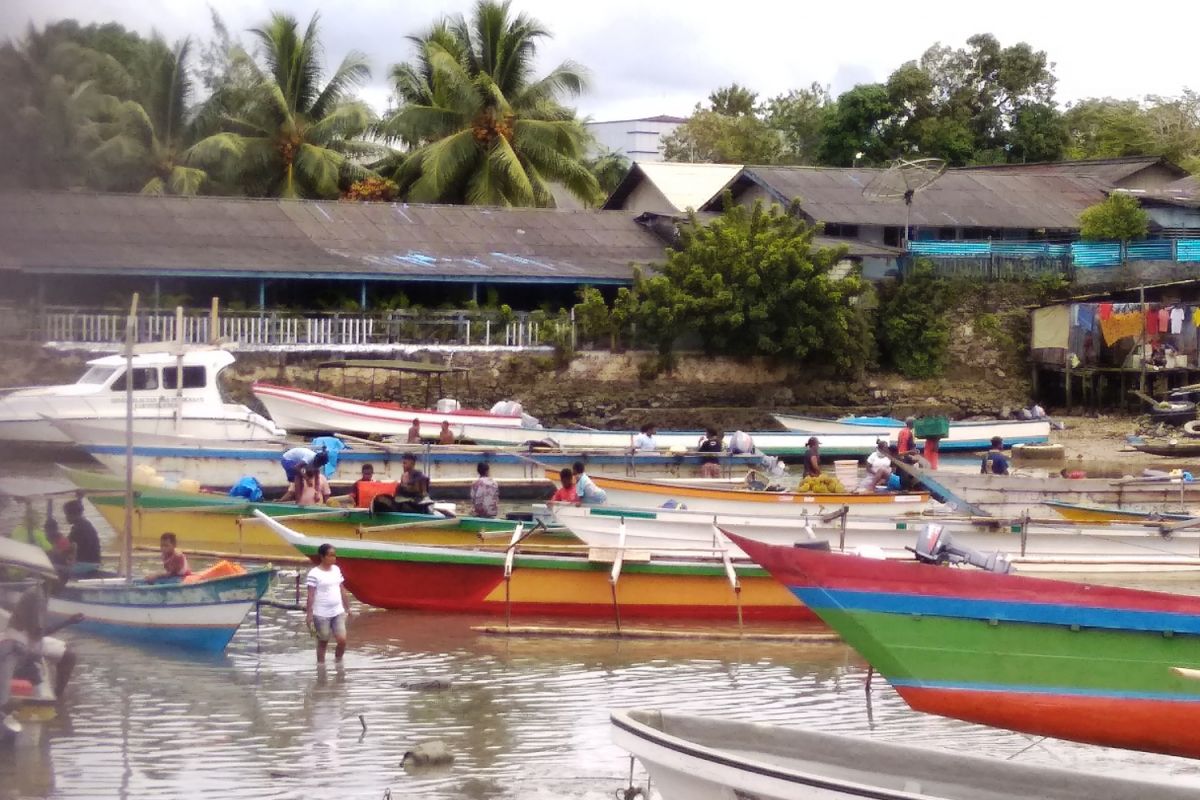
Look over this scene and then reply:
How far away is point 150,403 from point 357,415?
409cm

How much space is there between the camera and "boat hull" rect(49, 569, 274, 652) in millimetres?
13945

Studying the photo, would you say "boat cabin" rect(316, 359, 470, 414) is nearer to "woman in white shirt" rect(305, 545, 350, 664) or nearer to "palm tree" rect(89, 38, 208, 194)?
"palm tree" rect(89, 38, 208, 194)

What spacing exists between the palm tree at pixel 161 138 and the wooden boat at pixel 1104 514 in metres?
21.6

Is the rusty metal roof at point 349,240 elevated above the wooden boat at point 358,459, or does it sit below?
above

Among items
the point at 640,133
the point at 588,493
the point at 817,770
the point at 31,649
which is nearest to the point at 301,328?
the point at 588,493

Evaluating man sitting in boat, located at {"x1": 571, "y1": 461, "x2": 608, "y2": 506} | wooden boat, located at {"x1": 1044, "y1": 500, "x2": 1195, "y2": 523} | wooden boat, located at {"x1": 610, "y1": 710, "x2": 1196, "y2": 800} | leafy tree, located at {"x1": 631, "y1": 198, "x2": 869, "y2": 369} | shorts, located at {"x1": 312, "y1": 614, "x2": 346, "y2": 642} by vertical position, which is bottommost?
shorts, located at {"x1": 312, "y1": 614, "x2": 346, "y2": 642}

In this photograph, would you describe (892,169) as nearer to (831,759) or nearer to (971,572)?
(971,572)

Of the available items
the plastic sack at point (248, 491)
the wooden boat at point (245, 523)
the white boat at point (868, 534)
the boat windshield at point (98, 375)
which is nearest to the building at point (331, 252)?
the boat windshield at point (98, 375)

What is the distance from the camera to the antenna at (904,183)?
3788cm

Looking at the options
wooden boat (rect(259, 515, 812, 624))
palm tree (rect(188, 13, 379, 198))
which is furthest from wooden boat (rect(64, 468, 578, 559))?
palm tree (rect(188, 13, 379, 198))

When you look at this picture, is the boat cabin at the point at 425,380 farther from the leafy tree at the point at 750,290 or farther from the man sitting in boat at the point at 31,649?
the man sitting in boat at the point at 31,649

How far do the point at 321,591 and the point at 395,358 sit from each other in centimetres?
1933

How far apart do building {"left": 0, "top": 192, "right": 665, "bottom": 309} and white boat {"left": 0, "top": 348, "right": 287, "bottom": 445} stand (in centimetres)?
441

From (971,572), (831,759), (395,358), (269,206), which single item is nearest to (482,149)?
(269,206)
